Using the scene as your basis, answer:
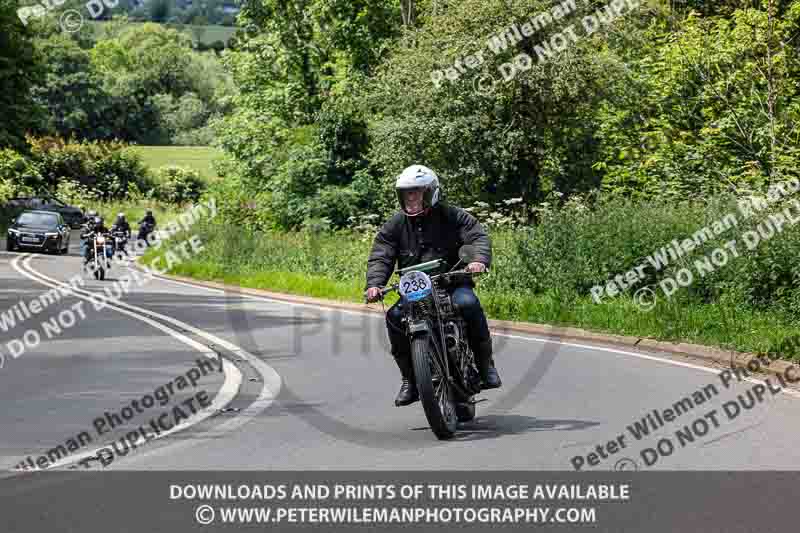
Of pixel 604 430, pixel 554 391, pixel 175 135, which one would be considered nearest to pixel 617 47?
pixel 554 391

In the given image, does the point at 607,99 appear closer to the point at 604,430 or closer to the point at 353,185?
the point at 353,185

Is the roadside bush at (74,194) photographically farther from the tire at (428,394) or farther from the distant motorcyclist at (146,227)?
the tire at (428,394)

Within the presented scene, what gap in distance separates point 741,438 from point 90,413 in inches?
199

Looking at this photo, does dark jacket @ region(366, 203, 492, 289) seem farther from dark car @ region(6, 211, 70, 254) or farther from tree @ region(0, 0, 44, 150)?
tree @ region(0, 0, 44, 150)

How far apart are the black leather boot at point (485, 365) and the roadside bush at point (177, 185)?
3239 inches

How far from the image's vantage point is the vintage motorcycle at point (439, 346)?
9.05 meters

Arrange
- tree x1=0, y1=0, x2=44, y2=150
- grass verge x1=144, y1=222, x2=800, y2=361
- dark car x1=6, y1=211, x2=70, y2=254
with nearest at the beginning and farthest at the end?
grass verge x1=144, y1=222, x2=800, y2=361, dark car x1=6, y1=211, x2=70, y2=254, tree x1=0, y1=0, x2=44, y2=150

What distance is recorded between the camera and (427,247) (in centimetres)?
991

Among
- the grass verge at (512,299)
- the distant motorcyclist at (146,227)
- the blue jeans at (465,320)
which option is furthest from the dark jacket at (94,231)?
the blue jeans at (465,320)

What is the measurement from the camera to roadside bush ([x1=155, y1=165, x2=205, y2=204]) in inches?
3612

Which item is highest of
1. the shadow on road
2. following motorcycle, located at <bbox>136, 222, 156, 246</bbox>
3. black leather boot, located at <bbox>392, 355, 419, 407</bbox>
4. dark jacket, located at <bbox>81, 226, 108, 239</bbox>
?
black leather boot, located at <bbox>392, 355, 419, 407</bbox>

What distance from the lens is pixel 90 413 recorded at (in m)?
10.9

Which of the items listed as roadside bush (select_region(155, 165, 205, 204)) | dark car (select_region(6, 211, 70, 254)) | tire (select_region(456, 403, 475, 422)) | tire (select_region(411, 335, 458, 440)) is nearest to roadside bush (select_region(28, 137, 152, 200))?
roadside bush (select_region(155, 165, 205, 204))

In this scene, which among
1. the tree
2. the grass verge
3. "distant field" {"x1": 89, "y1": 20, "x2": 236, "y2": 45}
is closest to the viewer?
the grass verge
